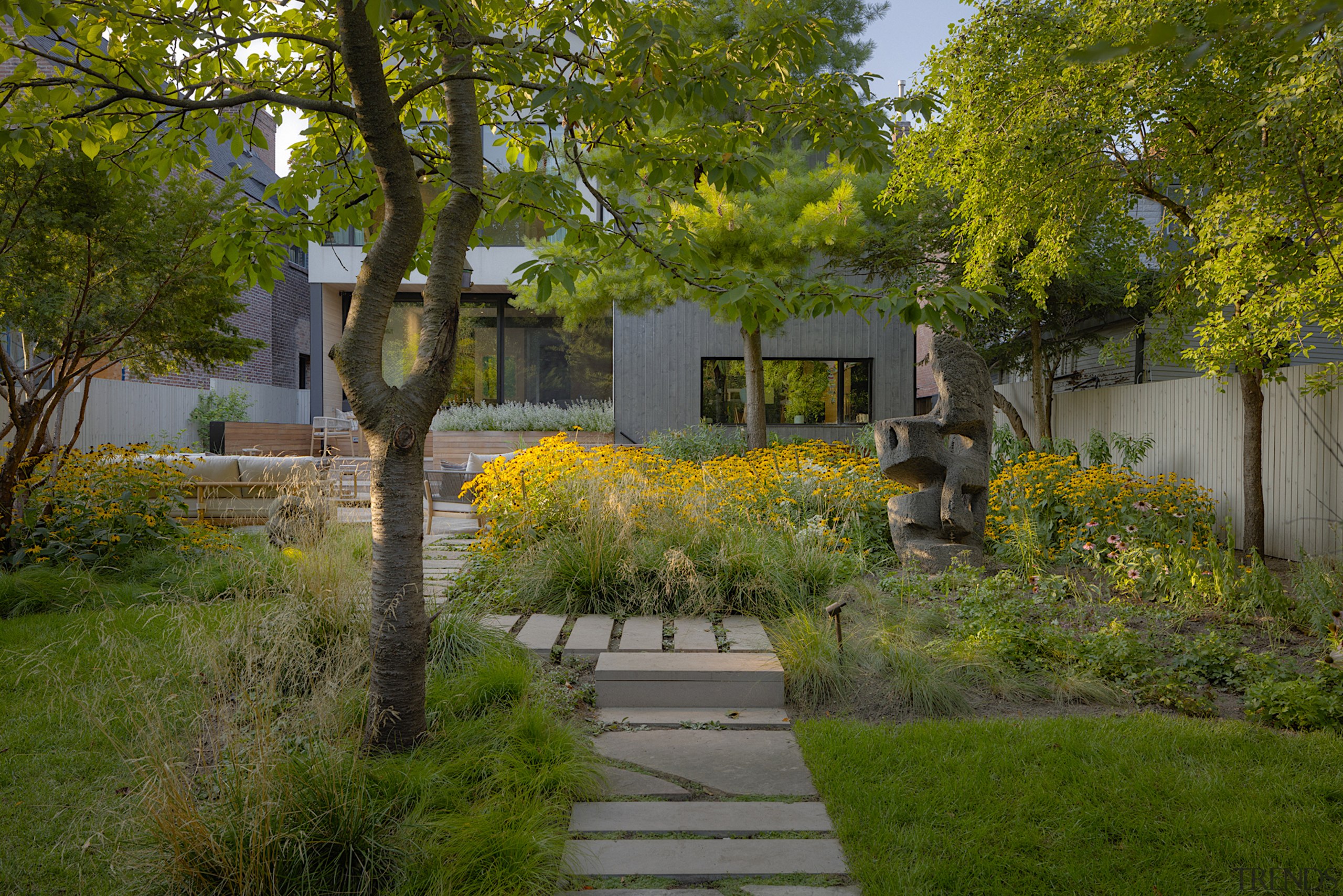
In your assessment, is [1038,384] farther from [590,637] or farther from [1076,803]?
[1076,803]

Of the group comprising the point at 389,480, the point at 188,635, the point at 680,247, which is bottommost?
the point at 188,635

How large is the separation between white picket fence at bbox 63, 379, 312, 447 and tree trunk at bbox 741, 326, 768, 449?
7.74 m

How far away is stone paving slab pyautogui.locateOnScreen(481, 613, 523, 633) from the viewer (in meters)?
4.43

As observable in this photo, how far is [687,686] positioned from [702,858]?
1.35m

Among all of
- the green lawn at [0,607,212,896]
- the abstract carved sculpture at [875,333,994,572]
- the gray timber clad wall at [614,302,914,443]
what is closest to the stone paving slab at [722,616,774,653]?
the abstract carved sculpture at [875,333,994,572]

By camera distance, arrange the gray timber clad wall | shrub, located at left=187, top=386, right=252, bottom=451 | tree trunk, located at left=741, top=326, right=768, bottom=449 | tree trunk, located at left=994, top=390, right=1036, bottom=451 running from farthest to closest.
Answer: the gray timber clad wall < shrub, located at left=187, top=386, right=252, bottom=451 < tree trunk, located at left=741, top=326, right=768, bottom=449 < tree trunk, located at left=994, top=390, right=1036, bottom=451

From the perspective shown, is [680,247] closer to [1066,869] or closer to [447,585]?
[1066,869]

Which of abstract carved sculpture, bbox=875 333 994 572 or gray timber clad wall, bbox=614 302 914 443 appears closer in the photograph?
abstract carved sculpture, bbox=875 333 994 572

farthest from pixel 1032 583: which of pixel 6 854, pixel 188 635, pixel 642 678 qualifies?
pixel 6 854

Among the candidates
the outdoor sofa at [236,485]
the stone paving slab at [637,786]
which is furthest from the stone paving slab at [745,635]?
the outdoor sofa at [236,485]

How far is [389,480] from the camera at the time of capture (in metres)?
2.71

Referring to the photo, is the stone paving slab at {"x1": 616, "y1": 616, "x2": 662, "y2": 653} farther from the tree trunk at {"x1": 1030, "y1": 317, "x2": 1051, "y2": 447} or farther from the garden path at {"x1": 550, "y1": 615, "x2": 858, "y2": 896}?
the tree trunk at {"x1": 1030, "y1": 317, "x2": 1051, "y2": 447}

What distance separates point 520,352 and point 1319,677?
16349 millimetres

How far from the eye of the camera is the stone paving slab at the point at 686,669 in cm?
366
